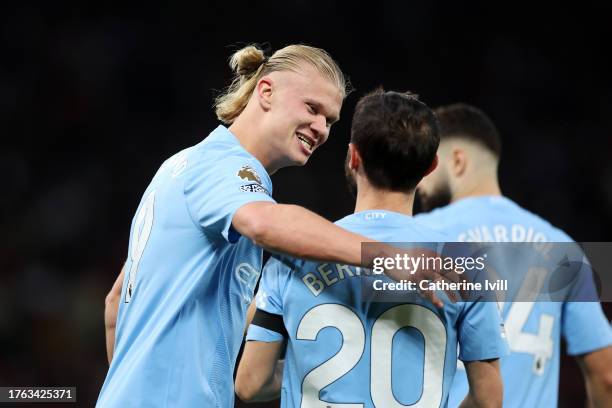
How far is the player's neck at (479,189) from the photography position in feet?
14.0

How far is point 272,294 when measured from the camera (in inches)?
94.8

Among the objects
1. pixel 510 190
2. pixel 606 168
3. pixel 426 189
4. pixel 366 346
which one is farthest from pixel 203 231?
pixel 606 168

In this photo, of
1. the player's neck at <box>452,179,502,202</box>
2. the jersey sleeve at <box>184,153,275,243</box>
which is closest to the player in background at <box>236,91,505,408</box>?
the jersey sleeve at <box>184,153,275,243</box>

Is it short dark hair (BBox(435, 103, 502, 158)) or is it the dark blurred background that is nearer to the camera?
short dark hair (BBox(435, 103, 502, 158))

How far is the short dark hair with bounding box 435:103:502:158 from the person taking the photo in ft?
14.8

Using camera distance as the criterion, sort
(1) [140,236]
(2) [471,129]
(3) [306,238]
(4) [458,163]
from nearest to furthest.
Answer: (3) [306,238], (1) [140,236], (4) [458,163], (2) [471,129]

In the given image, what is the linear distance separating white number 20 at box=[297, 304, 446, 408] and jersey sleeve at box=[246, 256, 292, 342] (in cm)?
11

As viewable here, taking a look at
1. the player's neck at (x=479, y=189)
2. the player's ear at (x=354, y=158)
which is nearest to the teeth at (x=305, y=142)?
the player's ear at (x=354, y=158)

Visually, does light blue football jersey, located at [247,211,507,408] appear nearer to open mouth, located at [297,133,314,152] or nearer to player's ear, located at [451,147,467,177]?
open mouth, located at [297,133,314,152]

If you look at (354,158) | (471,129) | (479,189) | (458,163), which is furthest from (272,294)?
(471,129)

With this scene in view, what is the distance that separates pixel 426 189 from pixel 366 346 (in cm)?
240

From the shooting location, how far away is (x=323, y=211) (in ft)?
28.9

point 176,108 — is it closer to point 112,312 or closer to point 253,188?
point 112,312

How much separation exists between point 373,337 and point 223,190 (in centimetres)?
60
